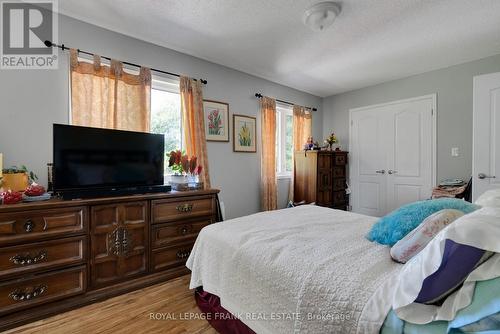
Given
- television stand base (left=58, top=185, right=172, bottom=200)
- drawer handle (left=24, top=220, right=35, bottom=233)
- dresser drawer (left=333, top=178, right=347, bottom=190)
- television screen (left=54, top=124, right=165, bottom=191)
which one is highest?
television screen (left=54, top=124, right=165, bottom=191)

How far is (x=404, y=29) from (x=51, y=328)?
13.1 ft

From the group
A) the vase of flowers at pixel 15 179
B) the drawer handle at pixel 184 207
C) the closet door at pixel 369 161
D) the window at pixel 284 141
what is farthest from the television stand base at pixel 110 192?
the closet door at pixel 369 161

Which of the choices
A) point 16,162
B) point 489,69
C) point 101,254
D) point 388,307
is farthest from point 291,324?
point 489,69

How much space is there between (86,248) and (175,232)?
737 millimetres

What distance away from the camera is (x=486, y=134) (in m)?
2.84

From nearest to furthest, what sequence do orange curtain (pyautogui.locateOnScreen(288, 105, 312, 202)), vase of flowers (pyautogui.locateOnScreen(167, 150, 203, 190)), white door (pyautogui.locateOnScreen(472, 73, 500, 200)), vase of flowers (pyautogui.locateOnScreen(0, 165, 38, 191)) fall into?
vase of flowers (pyautogui.locateOnScreen(0, 165, 38, 191))
vase of flowers (pyautogui.locateOnScreen(167, 150, 203, 190))
white door (pyautogui.locateOnScreen(472, 73, 500, 200))
orange curtain (pyautogui.locateOnScreen(288, 105, 312, 202))

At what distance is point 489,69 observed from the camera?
314 centimetres

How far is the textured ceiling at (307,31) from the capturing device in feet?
6.98

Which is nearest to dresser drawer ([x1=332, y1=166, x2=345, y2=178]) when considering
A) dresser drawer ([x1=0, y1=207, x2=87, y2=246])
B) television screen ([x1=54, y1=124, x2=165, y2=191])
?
television screen ([x1=54, y1=124, x2=165, y2=191])

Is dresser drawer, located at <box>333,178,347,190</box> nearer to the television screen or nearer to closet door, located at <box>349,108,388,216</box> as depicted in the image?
closet door, located at <box>349,108,388,216</box>

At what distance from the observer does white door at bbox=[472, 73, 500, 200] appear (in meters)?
2.79

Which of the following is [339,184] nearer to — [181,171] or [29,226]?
[181,171]

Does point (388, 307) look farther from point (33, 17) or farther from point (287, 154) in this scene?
point (287, 154)

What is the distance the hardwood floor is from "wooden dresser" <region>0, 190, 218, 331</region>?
8 cm
